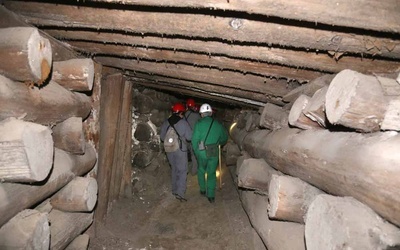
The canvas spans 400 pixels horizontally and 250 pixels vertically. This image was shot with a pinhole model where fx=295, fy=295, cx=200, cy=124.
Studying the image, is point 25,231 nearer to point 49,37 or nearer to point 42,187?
point 42,187

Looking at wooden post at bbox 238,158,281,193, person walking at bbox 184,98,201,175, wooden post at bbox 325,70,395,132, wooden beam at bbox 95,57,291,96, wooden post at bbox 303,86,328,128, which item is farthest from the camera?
person walking at bbox 184,98,201,175

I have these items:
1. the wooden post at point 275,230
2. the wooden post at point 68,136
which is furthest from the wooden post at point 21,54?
the wooden post at point 275,230

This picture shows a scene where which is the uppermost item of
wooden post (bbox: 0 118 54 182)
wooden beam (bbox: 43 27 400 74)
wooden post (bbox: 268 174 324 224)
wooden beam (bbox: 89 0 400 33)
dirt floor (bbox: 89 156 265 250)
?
wooden beam (bbox: 89 0 400 33)

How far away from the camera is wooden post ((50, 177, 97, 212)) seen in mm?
3285

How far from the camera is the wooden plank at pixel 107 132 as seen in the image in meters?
5.03

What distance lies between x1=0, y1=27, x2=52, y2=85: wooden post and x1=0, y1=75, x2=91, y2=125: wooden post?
4.7 inches

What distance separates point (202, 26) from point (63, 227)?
8.55ft

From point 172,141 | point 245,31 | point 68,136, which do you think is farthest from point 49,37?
point 172,141

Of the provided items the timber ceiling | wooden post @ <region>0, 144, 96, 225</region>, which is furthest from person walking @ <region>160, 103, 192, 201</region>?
the timber ceiling

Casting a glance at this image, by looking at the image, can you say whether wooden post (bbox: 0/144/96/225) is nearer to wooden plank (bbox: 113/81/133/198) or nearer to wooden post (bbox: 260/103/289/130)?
wooden plank (bbox: 113/81/133/198)

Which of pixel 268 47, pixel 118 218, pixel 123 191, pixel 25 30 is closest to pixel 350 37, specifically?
pixel 268 47

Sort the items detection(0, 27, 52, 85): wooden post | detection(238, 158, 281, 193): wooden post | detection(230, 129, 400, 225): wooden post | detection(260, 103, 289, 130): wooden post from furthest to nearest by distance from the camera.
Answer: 1. detection(238, 158, 281, 193): wooden post
2. detection(260, 103, 289, 130): wooden post
3. detection(0, 27, 52, 85): wooden post
4. detection(230, 129, 400, 225): wooden post

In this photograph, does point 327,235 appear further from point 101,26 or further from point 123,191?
point 123,191

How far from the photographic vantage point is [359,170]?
1.82 m
